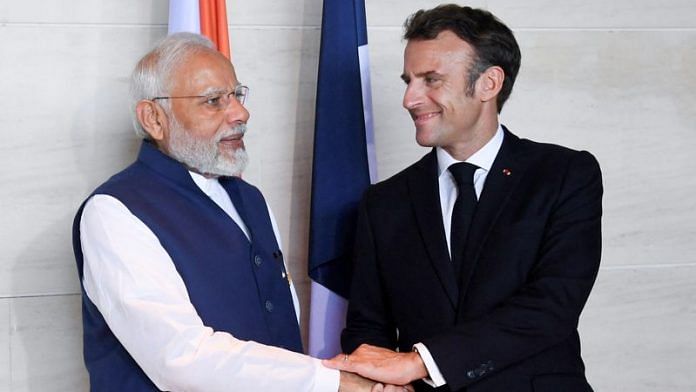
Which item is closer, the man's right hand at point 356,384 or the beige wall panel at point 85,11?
the man's right hand at point 356,384

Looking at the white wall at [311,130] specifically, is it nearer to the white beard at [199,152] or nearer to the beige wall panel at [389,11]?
the beige wall panel at [389,11]

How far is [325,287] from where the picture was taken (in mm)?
3168

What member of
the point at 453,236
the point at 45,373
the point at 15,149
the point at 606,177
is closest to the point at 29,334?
the point at 45,373

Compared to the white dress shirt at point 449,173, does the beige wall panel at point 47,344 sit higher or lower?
lower

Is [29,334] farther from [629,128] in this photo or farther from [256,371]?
[629,128]

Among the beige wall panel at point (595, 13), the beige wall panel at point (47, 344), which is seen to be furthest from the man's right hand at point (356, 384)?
the beige wall panel at point (595, 13)

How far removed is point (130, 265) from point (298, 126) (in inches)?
49.0

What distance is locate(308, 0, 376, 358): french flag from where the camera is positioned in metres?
3.15

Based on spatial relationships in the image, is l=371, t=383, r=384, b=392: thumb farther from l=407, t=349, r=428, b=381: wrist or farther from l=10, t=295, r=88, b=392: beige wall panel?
l=10, t=295, r=88, b=392: beige wall panel

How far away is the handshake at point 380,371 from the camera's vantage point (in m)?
2.45

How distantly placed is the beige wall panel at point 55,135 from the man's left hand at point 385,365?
1.13m

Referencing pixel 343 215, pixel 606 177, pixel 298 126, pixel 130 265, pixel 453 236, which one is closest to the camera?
pixel 130 265

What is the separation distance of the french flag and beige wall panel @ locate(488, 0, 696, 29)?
2.07 feet

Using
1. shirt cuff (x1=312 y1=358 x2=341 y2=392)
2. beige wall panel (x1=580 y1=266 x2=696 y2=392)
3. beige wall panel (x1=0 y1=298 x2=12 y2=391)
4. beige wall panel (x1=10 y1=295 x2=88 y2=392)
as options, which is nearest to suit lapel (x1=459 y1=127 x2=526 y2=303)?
shirt cuff (x1=312 y1=358 x2=341 y2=392)
